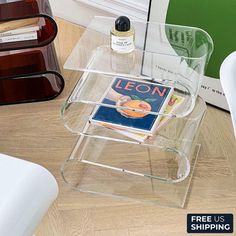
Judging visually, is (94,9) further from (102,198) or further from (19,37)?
(102,198)

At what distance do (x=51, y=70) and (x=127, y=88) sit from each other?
0.43 metres

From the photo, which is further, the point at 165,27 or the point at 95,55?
the point at 165,27

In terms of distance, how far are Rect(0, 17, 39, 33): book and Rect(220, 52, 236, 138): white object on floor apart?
922 millimetres

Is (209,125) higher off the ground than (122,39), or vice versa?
(122,39)

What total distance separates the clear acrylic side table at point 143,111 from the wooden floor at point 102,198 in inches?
1.6

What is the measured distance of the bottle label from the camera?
1445 mm

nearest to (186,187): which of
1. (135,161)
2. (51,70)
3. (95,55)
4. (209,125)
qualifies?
(135,161)

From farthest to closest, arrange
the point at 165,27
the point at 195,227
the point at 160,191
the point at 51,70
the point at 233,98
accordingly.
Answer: the point at 51,70 < the point at 165,27 < the point at 160,191 < the point at 195,227 < the point at 233,98

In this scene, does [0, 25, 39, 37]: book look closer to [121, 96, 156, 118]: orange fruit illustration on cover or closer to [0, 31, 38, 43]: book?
[0, 31, 38, 43]: book

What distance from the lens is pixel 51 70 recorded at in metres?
1.78

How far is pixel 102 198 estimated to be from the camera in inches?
59.3

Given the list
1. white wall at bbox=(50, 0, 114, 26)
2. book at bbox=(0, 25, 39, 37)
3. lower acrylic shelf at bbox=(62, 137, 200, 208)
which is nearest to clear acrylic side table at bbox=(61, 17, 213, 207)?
lower acrylic shelf at bbox=(62, 137, 200, 208)

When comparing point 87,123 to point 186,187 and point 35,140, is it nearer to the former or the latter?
point 35,140

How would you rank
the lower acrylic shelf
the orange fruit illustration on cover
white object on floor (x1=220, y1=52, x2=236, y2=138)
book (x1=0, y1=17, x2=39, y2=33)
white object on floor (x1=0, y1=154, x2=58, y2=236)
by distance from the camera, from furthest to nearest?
book (x1=0, y1=17, x2=39, y2=33)
the lower acrylic shelf
the orange fruit illustration on cover
white object on floor (x1=220, y1=52, x2=236, y2=138)
white object on floor (x1=0, y1=154, x2=58, y2=236)
